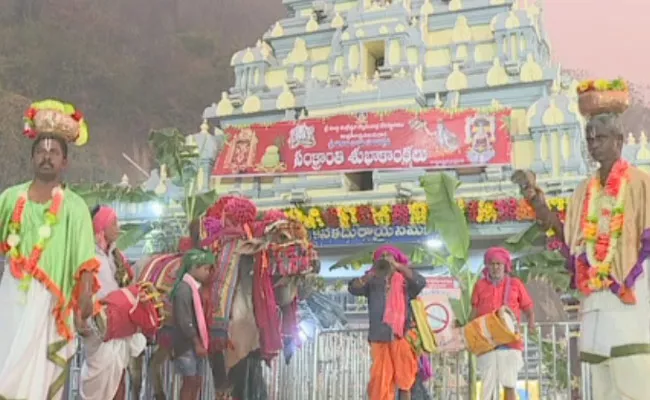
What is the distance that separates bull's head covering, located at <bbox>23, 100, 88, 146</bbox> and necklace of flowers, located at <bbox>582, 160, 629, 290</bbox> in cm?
237

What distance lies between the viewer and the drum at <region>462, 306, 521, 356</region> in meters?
5.80

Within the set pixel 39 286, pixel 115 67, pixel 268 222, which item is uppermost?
pixel 115 67

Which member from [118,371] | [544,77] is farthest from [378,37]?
[118,371]

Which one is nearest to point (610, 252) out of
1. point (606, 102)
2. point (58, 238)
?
point (606, 102)

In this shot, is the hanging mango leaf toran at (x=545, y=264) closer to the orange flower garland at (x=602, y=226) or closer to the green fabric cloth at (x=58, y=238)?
the orange flower garland at (x=602, y=226)

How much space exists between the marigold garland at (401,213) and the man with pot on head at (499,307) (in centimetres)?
609

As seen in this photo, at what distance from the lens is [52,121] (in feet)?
12.3

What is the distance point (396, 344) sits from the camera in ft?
19.2

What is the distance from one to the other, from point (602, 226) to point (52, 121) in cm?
250

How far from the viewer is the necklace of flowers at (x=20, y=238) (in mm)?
3633

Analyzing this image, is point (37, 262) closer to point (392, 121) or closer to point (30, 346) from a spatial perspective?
point (30, 346)

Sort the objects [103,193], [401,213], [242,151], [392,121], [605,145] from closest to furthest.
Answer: [605,145], [103,193], [401,213], [392,121], [242,151]

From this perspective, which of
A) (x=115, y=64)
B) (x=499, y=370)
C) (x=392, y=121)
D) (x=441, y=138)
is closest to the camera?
(x=499, y=370)

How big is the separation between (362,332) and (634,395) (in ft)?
Answer: 14.5
